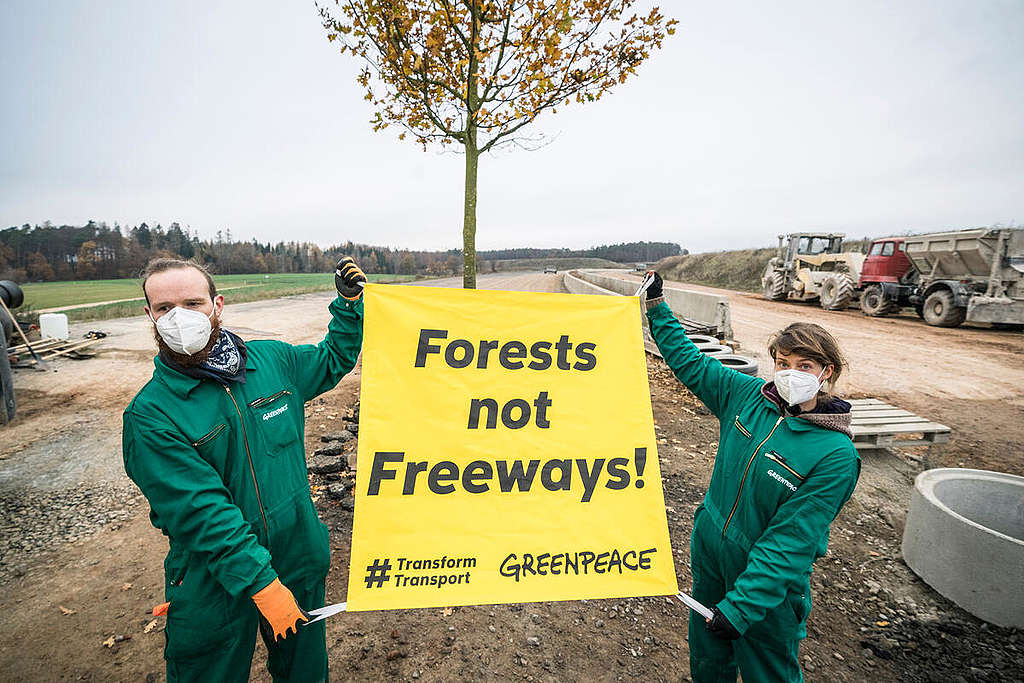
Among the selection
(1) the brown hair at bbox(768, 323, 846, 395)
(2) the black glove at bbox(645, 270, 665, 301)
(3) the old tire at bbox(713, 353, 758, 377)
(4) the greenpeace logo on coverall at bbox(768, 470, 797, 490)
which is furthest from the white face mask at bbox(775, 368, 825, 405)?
(3) the old tire at bbox(713, 353, 758, 377)

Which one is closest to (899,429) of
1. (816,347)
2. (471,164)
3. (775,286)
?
(816,347)

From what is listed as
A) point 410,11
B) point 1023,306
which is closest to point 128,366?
point 410,11

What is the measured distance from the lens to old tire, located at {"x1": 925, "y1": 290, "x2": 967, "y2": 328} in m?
13.1

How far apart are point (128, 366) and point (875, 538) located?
13.2 m

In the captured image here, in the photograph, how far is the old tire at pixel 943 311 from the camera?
43.1 feet

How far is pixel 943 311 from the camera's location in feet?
43.7

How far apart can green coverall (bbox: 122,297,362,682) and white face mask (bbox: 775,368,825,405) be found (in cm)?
207

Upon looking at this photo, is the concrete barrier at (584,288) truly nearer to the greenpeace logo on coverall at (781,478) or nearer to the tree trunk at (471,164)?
the tree trunk at (471,164)

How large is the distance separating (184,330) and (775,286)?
23.8 meters

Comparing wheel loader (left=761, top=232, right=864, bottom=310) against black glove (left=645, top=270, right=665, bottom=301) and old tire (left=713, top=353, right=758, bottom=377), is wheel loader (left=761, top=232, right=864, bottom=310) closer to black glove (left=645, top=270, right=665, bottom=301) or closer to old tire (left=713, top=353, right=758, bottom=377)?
old tire (left=713, top=353, right=758, bottom=377)

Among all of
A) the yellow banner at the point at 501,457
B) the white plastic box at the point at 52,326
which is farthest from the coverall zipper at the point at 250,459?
the white plastic box at the point at 52,326

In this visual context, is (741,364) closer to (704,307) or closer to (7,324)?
(704,307)

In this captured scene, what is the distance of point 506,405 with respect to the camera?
7.25 feet

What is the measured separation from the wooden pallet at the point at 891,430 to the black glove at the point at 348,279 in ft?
17.8
